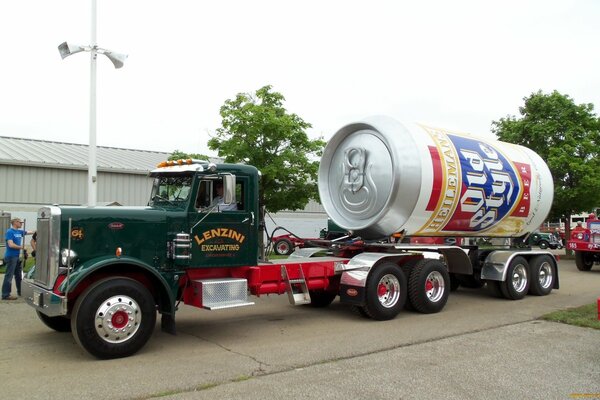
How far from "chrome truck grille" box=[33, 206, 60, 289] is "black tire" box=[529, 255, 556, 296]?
10.2m

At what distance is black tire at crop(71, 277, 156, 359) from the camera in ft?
20.6

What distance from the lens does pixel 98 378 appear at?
5684 millimetres

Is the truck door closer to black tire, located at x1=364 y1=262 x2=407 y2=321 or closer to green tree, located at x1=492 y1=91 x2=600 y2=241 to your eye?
black tire, located at x1=364 y1=262 x2=407 y2=321

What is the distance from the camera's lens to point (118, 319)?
648 cm

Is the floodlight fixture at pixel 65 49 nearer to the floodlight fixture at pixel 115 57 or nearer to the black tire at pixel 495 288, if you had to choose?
the floodlight fixture at pixel 115 57

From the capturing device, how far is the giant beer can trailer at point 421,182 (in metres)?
9.54

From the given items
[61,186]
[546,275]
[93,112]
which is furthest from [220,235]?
[61,186]

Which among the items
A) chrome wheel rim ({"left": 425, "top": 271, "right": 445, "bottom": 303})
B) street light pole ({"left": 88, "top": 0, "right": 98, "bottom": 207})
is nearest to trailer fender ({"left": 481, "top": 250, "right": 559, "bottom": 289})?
chrome wheel rim ({"left": 425, "top": 271, "right": 445, "bottom": 303})

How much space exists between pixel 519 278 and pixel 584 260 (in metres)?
8.98

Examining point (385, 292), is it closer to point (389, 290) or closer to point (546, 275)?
point (389, 290)

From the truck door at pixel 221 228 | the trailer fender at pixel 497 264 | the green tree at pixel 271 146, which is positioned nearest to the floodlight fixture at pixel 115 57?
the green tree at pixel 271 146

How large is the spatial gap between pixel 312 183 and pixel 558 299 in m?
9.30

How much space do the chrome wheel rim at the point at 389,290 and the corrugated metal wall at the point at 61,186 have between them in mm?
15777

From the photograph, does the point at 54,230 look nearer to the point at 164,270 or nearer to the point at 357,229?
the point at 164,270
